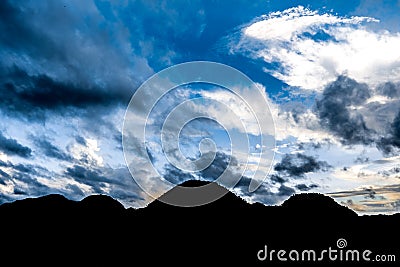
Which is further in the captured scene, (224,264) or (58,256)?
(58,256)

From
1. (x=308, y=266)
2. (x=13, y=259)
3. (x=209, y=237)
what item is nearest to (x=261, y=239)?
(x=209, y=237)

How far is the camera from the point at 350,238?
655 feet

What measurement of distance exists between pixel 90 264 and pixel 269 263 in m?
Result: 86.6

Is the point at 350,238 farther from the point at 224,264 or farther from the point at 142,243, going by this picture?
the point at 142,243

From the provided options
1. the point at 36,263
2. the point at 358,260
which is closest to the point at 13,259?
the point at 36,263

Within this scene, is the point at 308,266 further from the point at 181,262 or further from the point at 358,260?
the point at 181,262

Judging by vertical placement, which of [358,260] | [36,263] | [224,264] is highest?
[358,260]

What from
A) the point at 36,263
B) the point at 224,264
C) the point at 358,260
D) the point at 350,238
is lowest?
the point at 36,263

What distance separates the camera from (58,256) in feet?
577

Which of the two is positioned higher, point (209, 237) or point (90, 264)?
point (209, 237)

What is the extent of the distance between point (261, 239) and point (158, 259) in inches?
2364

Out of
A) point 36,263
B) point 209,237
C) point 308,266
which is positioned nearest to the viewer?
point 308,266

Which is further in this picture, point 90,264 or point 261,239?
point 261,239

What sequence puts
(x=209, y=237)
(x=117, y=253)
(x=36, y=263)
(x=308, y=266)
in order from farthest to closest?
(x=209, y=237)
(x=117, y=253)
(x=36, y=263)
(x=308, y=266)
